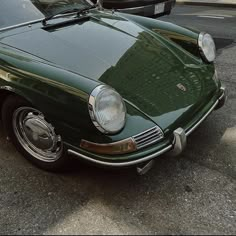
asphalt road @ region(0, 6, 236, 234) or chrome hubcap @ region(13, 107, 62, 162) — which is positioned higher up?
chrome hubcap @ region(13, 107, 62, 162)

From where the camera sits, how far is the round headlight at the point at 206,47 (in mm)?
3352

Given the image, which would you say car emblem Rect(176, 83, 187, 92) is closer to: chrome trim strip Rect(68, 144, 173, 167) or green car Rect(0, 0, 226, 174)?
green car Rect(0, 0, 226, 174)

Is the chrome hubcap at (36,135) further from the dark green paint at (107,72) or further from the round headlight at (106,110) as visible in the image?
the round headlight at (106,110)

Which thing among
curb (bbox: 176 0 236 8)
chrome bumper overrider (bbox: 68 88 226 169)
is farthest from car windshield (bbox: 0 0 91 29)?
curb (bbox: 176 0 236 8)

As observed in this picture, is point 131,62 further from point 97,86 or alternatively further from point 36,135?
point 36,135

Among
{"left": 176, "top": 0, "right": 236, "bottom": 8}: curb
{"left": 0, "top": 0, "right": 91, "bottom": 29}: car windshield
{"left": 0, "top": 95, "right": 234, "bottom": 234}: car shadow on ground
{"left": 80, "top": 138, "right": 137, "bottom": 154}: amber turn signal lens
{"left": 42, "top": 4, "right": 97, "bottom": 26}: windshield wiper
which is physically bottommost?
{"left": 176, "top": 0, "right": 236, "bottom": 8}: curb

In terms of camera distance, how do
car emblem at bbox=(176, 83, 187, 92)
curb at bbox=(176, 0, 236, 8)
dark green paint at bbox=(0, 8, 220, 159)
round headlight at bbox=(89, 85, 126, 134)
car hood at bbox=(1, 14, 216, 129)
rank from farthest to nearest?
1. curb at bbox=(176, 0, 236, 8)
2. car emblem at bbox=(176, 83, 187, 92)
3. car hood at bbox=(1, 14, 216, 129)
4. dark green paint at bbox=(0, 8, 220, 159)
5. round headlight at bbox=(89, 85, 126, 134)

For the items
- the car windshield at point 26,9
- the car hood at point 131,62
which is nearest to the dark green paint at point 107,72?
the car hood at point 131,62

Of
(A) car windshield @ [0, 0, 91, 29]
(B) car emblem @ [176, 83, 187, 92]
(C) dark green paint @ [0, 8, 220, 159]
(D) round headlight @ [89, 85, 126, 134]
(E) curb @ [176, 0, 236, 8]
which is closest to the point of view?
(D) round headlight @ [89, 85, 126, 134]

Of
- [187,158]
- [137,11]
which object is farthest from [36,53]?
[137,11]

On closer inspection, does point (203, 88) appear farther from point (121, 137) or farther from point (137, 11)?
point (137, 11)

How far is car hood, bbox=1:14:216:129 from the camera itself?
2.69 m

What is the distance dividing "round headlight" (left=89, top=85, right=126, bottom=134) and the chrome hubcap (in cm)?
42

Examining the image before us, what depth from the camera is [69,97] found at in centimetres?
241
